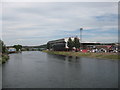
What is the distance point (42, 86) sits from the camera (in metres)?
14.6

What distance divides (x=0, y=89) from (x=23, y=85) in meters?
2.25

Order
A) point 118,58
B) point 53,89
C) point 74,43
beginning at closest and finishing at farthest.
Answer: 1. point 53,89
2. point 118,58
3. point 74,43

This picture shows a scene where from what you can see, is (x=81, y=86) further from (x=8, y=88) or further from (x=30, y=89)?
(x=8, y=88)

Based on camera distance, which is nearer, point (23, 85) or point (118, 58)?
point (23, 85)

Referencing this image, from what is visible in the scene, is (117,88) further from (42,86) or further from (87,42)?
(87,42)

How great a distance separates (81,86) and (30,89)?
4.94m

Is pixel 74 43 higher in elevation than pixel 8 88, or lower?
higher

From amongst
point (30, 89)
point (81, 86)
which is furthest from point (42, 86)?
point (81, 86)

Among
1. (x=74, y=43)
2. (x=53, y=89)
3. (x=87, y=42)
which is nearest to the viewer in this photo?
(x=53, y=89)

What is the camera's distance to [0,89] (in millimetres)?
13703

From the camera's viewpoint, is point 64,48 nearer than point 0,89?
No

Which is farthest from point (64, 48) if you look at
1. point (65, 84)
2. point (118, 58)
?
point (65, 84)

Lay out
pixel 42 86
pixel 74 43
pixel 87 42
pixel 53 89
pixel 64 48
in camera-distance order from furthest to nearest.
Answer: pixel 87 42 → pixel 64 48 → pixel 74 43 → pixel 42 86 → pixel 53 89

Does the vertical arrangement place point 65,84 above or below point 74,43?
below
